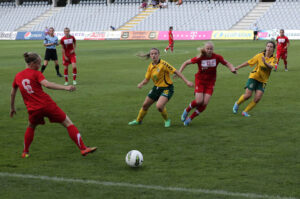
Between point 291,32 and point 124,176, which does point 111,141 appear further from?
point 291,32

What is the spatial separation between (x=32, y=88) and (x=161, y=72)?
3.37 metres

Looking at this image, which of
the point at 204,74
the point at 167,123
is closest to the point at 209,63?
the point at 204,74

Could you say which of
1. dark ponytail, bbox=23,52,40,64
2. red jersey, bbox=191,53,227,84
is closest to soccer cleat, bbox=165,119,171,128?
red jersey, bbox=191,53,227,84

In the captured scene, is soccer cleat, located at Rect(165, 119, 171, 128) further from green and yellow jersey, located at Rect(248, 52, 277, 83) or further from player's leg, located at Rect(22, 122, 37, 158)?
player's leg, located at Rect(22, 122, 37, 158)

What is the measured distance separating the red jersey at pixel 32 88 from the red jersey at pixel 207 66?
12.4ft

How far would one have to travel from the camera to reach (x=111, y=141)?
834 centimetres

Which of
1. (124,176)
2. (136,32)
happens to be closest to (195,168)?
(124,176)

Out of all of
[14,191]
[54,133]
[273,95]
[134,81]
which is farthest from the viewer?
[134,81]

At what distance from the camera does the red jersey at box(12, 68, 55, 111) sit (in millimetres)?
6762

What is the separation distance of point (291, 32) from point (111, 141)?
137ft

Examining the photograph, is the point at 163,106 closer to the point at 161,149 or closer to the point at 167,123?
the point at 167,123

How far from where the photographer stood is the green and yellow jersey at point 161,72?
31.1ft

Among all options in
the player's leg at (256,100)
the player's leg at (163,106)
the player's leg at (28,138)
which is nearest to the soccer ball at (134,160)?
the player's leg at (28,138)

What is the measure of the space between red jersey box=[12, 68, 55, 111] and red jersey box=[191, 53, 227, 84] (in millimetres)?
3780
